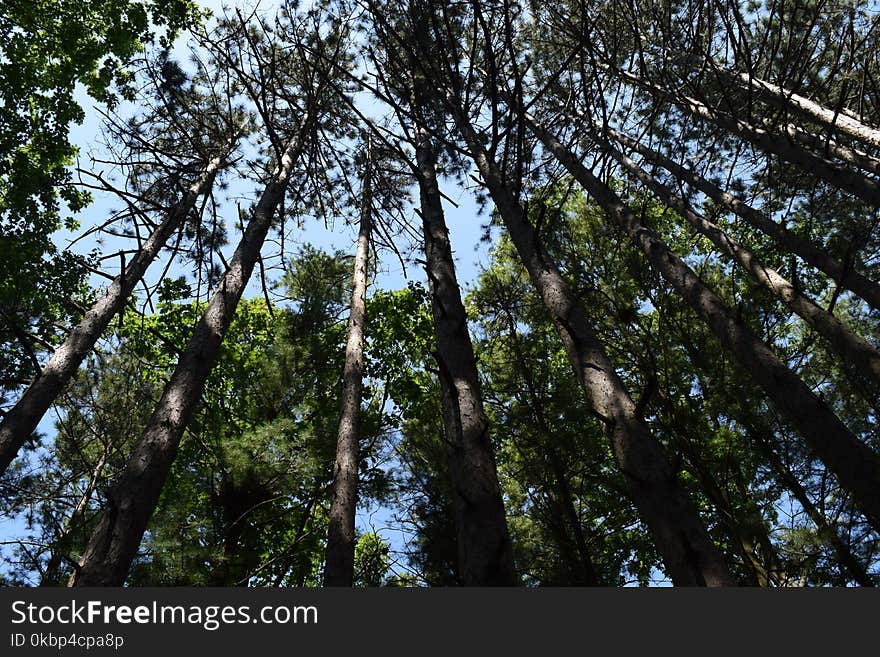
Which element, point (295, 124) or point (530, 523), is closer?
point (530, 523)

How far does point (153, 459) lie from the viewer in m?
3.94

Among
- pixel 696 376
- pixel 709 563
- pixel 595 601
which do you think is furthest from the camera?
pixel 696 376

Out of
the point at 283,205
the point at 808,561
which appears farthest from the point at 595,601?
the point at 283,205

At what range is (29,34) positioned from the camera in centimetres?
831

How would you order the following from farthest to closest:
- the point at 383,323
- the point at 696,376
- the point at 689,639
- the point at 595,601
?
the point at 383,323
the point at 696,376
the point at 595,601
the point at 689,639

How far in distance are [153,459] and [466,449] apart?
8.87 ft

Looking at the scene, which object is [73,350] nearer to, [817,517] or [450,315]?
[450,315]

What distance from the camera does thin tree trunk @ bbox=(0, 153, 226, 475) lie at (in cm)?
506

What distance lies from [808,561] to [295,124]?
11.2 metres

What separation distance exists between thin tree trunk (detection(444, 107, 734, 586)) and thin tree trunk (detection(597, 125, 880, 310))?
1.93 m

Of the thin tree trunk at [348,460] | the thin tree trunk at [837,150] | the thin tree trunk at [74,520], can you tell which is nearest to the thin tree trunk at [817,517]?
the thin tree trunk at [837,150]

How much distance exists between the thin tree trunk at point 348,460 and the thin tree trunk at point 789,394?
4369 millimetres

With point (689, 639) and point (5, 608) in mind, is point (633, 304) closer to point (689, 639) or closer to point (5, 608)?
point (689, 639)

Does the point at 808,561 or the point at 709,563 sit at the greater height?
the point at 808,561
